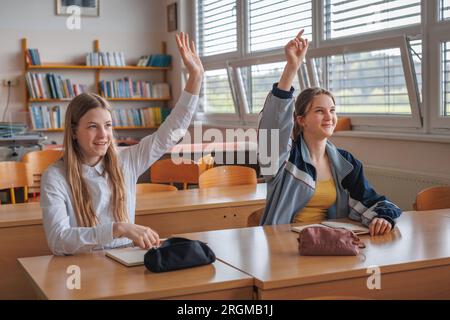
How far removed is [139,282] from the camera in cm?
177

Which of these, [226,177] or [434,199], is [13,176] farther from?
[434,199]

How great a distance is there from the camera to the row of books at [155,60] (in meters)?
8.16

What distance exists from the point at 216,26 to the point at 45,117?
2.31m

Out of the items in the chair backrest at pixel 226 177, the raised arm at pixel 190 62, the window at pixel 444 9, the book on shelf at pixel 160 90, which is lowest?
the chair backrest at pixel 226 177

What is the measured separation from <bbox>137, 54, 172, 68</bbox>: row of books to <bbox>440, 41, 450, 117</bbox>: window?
4.75 meters

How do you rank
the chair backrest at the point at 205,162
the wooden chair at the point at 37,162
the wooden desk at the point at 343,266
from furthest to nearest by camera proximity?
the chair backrest at the point at 205,162 → the wooden chair at the point at 37,162 → the wooden desk at the point at 343,266

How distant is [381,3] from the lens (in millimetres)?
4684

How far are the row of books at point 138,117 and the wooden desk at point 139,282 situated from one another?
6165 millimetres

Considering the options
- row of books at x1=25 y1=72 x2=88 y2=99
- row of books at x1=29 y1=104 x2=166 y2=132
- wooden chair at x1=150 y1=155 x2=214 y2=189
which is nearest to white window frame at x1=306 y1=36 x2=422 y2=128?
wooden chair at x1=150 y1=155 x2=214 y2=189

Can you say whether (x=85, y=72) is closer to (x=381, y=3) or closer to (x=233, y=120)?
(x=233, y=120)

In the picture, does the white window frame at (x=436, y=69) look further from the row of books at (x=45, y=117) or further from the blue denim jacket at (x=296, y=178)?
the row of books at (x=45, y=117)

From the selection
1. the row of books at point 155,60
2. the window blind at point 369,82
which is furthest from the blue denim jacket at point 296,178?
the row of books at point 155,60

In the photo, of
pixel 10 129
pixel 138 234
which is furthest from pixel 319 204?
pixel 10 129
